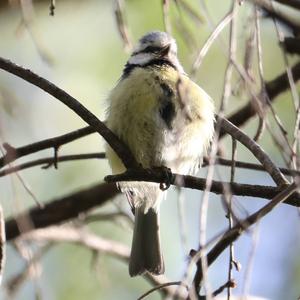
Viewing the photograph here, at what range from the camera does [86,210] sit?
12.0ft

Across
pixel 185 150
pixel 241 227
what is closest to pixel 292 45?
pixel 185 150

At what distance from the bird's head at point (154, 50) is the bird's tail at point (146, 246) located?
0.71 meters

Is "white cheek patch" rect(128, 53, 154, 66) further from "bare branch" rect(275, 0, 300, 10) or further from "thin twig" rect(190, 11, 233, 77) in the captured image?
"thin twig" rect(190, 11, 233, 77)

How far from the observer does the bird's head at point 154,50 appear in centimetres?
352

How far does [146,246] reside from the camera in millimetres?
3439

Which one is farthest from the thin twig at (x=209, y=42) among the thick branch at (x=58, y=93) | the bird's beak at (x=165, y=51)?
the bird's beak at (x=165, y=51)

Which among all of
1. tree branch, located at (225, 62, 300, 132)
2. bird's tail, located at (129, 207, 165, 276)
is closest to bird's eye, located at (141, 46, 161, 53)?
tree branch, located at (225, 62, 300, 132)

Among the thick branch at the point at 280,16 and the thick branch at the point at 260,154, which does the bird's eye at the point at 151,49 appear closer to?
the thick branch at the point at 280,16

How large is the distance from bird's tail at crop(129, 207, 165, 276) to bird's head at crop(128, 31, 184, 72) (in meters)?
0.71

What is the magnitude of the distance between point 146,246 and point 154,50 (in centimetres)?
93

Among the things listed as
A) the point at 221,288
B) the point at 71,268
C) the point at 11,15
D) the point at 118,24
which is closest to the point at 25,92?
the point at 11,15

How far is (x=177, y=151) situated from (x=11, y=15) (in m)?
1.60

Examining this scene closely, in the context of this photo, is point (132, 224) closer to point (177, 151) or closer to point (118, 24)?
point (177, 151)

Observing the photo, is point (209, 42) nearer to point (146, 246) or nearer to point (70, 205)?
point (146, 246)
